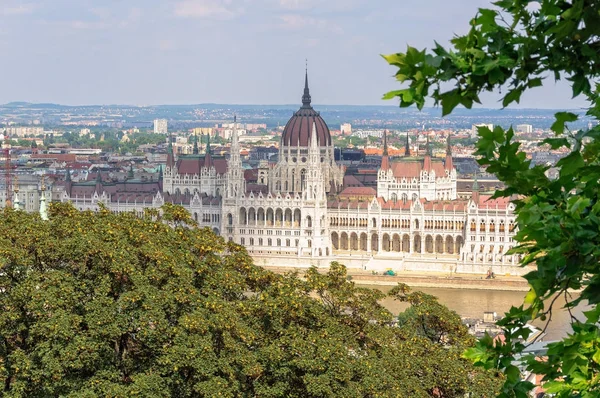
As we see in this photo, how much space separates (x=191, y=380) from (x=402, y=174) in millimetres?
56264

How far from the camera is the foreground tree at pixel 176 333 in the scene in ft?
50.4

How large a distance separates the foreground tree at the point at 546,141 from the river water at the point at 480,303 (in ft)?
119

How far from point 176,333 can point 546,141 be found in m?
11.1

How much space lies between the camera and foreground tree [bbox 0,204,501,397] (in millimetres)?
15367

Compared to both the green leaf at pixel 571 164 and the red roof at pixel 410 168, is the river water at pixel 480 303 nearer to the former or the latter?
the red roof at pixel 410 168

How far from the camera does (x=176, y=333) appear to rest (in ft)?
52.2

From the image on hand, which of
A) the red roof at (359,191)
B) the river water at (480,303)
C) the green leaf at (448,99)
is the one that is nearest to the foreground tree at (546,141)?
the green leaf at (448,99)

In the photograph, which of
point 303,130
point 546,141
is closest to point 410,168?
point 303,130

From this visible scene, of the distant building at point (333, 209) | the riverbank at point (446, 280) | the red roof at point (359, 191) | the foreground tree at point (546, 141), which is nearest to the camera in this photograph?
the foreground tree at point (546, 141)

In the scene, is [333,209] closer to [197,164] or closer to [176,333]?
[197,164]

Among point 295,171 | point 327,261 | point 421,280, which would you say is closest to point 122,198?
point 295,171

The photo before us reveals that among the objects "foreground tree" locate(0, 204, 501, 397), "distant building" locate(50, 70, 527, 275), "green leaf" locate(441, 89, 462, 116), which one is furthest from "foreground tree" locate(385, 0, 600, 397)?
"distant building" locate(50, 70, 527, 275)

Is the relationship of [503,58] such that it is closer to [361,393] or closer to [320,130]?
[361,393]

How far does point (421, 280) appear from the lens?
57.2m
